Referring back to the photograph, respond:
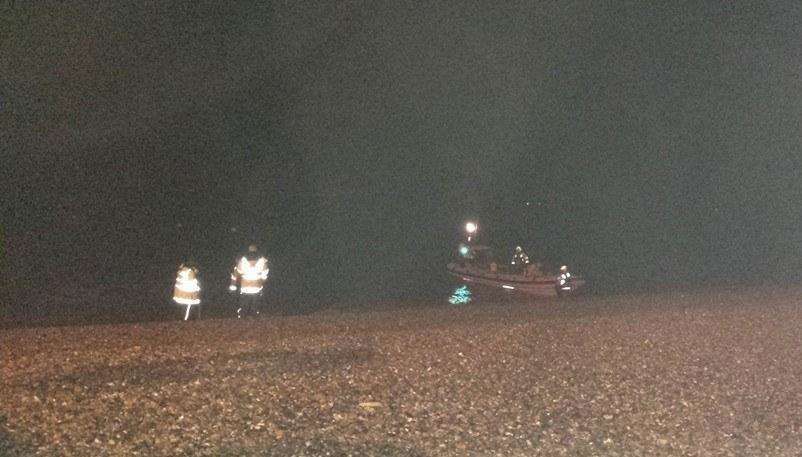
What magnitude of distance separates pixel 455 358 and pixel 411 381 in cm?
154

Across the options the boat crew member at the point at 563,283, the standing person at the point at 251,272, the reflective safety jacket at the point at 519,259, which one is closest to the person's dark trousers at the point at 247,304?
the standing person at the point at 251,272

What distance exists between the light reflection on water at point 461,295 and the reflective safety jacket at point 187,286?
426 inches

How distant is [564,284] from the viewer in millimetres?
31984

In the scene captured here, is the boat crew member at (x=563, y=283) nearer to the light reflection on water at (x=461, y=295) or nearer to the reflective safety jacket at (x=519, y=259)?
the reflective safety jacket at (x=519, y=259)

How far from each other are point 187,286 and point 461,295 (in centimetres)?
1429

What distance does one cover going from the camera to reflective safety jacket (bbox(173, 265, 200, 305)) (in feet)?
57.5

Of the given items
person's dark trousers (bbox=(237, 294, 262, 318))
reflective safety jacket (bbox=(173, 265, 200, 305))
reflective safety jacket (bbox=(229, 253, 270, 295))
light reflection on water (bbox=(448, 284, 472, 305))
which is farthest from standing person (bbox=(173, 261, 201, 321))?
light reflection on water (bbox=(448, 284, 472, 305))

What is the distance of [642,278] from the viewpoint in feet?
129

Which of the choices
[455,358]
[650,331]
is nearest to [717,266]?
[650,331]

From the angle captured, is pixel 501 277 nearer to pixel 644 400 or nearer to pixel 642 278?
pixel 642 278

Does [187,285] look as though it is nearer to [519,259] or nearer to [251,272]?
[251,272]

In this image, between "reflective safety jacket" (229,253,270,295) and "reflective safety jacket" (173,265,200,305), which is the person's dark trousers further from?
"reflective safety jacket" (173,265,200,305)

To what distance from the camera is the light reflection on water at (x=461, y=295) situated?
28484 mm

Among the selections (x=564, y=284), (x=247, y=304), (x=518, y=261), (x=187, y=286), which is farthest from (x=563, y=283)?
(x=187, y=286)
